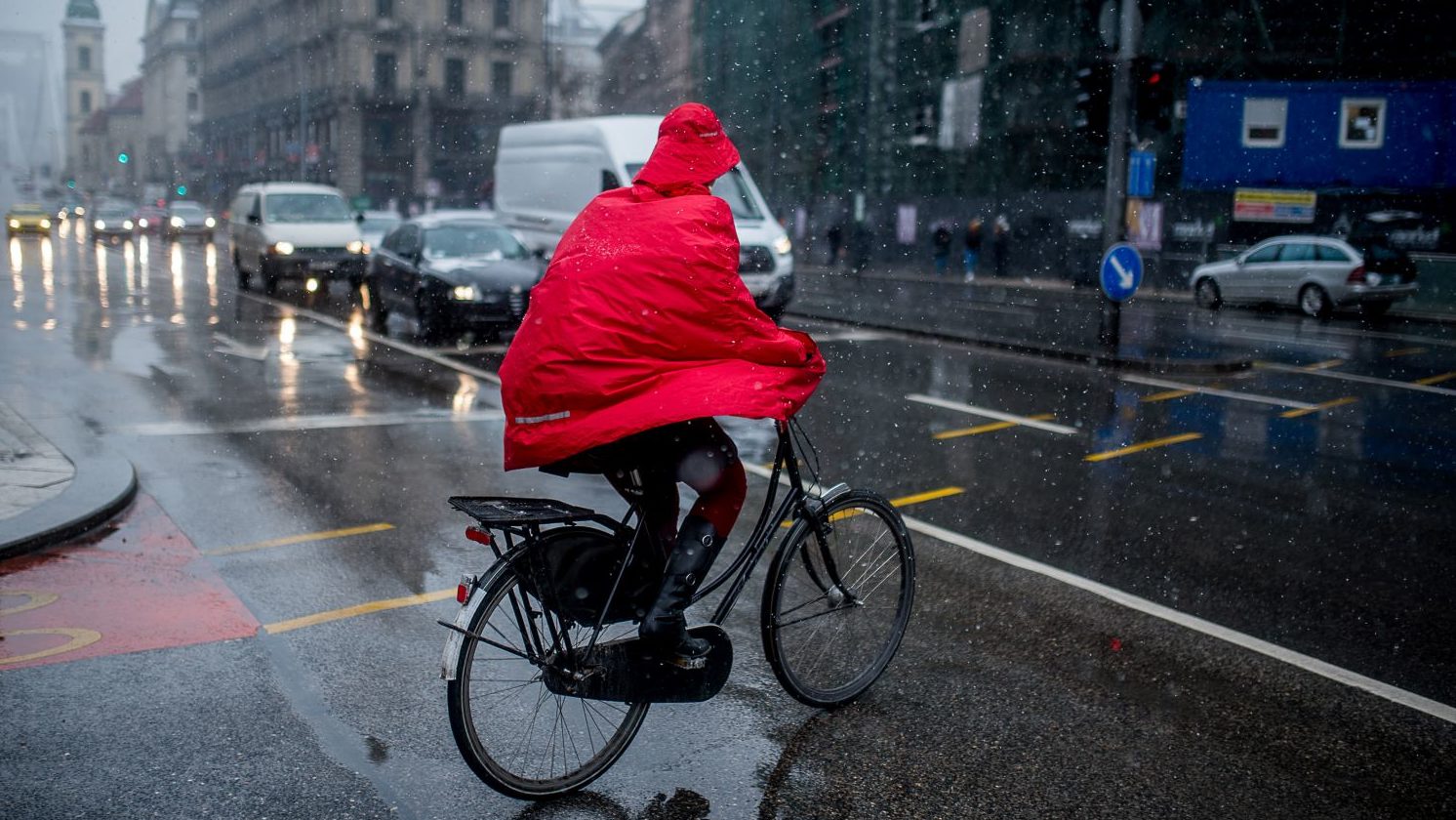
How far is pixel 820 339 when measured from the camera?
16812 millimetres

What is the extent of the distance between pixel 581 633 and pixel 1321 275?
72.4 feet

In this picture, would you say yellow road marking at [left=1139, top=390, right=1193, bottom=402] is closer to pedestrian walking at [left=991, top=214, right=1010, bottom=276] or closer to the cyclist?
the cyclist

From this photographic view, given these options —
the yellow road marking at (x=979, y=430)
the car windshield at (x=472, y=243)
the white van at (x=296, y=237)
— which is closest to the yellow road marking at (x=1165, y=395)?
the yellow road marking at (x=979, y=430)

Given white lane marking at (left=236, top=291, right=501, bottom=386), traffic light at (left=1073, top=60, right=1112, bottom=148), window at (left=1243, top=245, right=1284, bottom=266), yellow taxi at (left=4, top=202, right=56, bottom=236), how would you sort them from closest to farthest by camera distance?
1. white lane marking at (left=236, top=291, right=501, bottom=386)
2. traffic light at (left=1073, top=60, right=1112, bottom=148)
3. window at (left=1243, top=245, right=1284, bottom=266)
4. yellow taxi at (left=4, top=202, right=56, bottom=236)

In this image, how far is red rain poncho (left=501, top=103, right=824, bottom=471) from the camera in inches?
129

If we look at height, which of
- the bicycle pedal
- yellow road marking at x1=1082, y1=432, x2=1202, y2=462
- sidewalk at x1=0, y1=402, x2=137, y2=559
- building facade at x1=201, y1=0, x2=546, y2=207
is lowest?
yellow road marking at x1=1082, y1=432, x2=1202, y2=462

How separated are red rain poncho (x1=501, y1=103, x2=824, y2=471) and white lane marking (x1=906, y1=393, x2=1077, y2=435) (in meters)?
7.02

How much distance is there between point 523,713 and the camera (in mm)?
3520

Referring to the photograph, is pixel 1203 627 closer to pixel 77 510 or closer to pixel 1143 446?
pixel 1143 446

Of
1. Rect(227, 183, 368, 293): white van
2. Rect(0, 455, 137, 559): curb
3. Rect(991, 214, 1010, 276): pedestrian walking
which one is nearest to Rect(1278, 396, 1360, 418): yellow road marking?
Rect(0, 455, 137, 559): curb

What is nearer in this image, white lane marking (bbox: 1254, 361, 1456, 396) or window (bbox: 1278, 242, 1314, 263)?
white lane marking (bbox: 1254, 361, 1456, 396)

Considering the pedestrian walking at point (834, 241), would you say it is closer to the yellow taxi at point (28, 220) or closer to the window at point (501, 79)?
the yellow taxi at point (28, 220)

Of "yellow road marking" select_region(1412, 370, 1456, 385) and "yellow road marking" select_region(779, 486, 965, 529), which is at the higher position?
"yellow road marking" select_region(1412, 370, 1456, 385)

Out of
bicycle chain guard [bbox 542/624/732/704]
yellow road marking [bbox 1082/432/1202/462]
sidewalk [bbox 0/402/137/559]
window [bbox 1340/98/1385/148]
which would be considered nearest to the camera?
bicycle chain guard [bbox 542/624/732/704]
